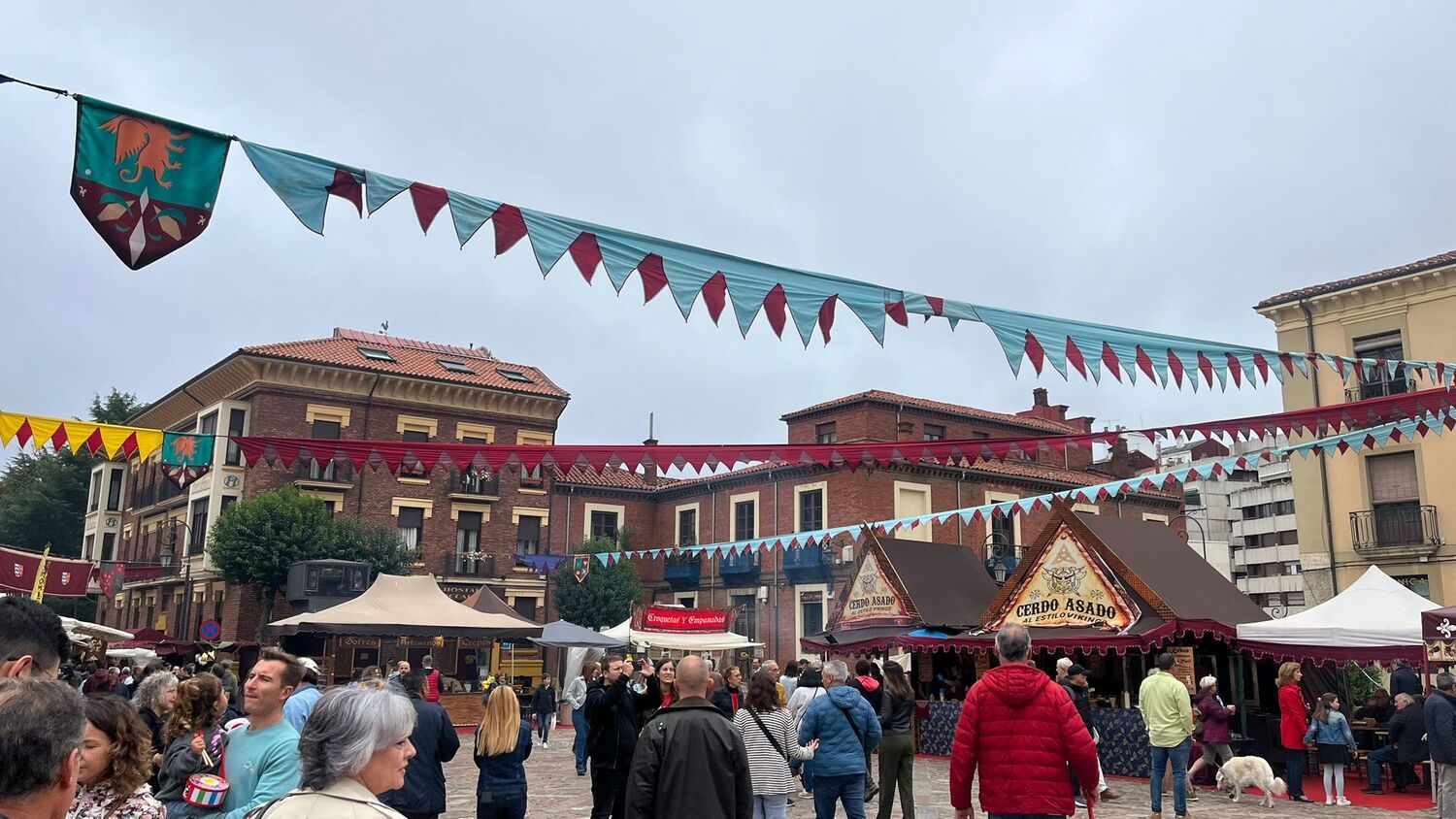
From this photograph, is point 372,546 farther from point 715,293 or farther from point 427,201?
point 427,201

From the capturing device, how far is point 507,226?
607 centimetres

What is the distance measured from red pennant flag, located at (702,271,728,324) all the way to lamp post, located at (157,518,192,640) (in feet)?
116

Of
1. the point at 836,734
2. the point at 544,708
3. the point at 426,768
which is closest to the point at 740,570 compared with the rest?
the point at 544,708

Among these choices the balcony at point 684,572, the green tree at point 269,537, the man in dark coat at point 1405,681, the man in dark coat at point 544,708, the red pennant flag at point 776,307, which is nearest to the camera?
the red pennant flag at point 776,307

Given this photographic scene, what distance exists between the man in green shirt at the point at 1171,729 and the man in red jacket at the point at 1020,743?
571cm

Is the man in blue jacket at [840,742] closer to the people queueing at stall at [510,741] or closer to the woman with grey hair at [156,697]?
the people queueing at stall at [510,741]

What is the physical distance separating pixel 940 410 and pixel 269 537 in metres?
23.0

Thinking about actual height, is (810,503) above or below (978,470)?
below

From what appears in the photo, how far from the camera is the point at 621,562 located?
38.7 metres

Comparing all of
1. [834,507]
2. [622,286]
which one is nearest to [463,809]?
[622,286]

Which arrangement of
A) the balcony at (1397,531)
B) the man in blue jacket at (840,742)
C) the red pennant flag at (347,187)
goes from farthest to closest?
1. the balcony at (1397,531)
2. the man in blue jacket at (840,742)
3. the red pennant flag at (347,187)

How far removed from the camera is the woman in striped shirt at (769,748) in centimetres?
Result: 780

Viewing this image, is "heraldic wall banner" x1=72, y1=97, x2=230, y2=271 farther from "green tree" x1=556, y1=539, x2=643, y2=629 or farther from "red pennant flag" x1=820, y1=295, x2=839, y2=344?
"green tree" x1=556, y1=539, x2=643, y2=629

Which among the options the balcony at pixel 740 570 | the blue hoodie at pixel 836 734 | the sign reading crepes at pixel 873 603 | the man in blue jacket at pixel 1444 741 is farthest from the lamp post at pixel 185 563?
the man in blue jacket at pixel 1444 741
